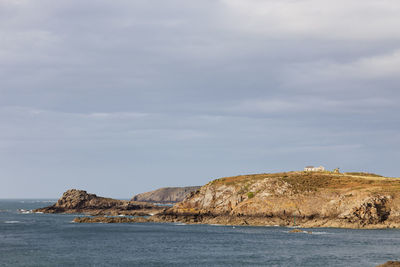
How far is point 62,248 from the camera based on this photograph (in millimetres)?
86062

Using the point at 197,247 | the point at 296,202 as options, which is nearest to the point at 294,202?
the point at 296,202

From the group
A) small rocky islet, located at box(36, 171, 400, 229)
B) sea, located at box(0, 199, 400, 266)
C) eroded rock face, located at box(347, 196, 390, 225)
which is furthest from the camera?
small rocky islet, located at box(36, 171, 400, 229)

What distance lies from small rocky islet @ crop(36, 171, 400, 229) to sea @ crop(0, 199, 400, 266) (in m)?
9.08

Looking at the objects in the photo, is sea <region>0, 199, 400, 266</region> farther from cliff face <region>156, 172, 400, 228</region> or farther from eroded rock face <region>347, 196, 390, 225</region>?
cliff face <region>156, 172, 400, 228</region>

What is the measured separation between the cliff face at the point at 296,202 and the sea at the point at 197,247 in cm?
959

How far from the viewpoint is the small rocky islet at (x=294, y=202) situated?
122688mm

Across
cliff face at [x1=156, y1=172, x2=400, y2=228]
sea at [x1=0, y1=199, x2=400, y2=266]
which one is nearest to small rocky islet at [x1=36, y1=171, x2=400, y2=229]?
cliff face at [x1=156, y1=172, x2=400, y2=228]

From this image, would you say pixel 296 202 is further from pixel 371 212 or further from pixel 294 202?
pixel 371 212

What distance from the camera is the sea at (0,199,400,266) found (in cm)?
7000

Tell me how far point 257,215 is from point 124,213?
7811cm

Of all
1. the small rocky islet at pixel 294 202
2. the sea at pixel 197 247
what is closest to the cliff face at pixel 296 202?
the small rocky islet at pixel 294 202

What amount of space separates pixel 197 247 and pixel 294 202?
179 ft

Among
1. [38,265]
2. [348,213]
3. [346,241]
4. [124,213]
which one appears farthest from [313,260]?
[124,213]

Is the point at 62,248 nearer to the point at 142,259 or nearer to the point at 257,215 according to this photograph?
the point at 142,259
